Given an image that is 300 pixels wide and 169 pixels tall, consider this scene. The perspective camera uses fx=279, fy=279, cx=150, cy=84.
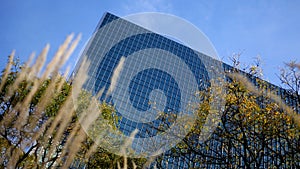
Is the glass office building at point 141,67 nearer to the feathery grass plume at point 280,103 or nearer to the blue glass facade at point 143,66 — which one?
the blue glass facade at point 143,66

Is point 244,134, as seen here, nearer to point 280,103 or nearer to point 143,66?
point 280,103

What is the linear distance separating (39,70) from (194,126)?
26.9 ft

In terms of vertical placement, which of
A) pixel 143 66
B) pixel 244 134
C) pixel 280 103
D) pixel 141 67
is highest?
pixel 143 66

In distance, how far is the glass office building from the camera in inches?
3076

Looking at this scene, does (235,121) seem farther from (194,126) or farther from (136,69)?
(136,69)

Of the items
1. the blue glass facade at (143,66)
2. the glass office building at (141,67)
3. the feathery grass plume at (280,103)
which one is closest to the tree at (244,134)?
the feathery grass plume at (280,103)

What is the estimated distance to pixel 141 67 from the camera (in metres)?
90.2

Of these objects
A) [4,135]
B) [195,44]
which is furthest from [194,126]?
[4,135]

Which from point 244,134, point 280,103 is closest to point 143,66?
point 244,134

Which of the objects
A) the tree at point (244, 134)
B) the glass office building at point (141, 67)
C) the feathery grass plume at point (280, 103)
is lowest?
the feathery grass plume at point (280, 103)

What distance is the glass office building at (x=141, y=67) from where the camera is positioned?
256ft

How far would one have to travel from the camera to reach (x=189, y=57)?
96.1 m

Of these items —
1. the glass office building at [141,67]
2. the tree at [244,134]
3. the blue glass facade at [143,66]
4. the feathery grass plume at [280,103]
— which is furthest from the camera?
the blue glass facade at [143,66]

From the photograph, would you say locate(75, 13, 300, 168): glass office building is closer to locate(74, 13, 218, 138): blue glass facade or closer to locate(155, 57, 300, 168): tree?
locate(74, 13, 218, 138): blue glass facade
